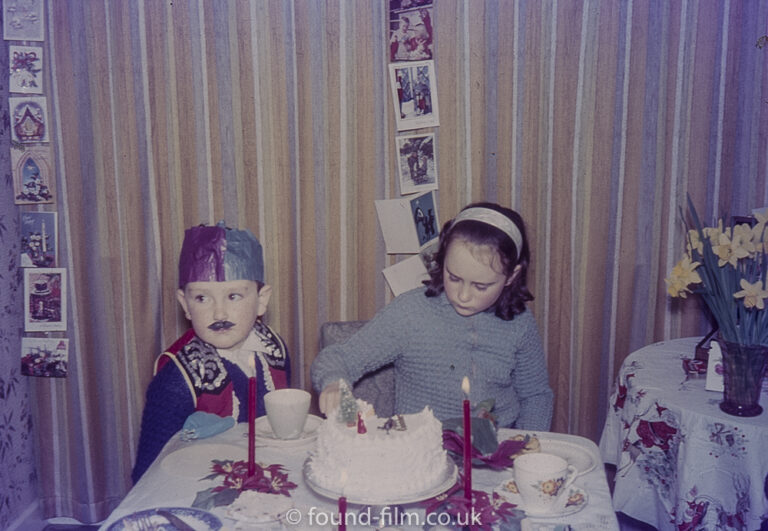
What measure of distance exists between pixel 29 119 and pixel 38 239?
43cm

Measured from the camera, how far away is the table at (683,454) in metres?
1.58

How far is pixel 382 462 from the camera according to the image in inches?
44.7

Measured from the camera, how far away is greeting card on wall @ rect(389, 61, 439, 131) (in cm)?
238

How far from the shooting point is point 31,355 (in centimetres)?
253

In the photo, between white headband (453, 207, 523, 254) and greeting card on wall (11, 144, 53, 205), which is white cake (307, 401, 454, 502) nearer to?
white headband (453, 207, 523, 254)

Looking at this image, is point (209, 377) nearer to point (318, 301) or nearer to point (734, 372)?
point (318, 301)

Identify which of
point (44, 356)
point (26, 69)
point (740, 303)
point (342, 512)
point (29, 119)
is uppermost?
point (26, 69)

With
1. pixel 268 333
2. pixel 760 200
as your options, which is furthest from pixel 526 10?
pixel 268 333

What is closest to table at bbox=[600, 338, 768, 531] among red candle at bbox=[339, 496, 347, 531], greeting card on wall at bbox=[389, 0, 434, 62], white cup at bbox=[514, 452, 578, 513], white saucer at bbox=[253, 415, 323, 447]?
white cup at bbox=[514, 452, 578, 513]

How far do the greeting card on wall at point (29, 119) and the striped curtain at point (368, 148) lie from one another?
5 cm

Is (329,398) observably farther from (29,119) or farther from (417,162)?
(29,119)

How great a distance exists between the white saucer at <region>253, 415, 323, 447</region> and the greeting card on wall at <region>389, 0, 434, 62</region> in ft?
4.60

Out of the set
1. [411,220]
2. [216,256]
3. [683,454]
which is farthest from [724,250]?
[216,256]

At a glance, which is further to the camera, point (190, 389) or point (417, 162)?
point (417, 162)
